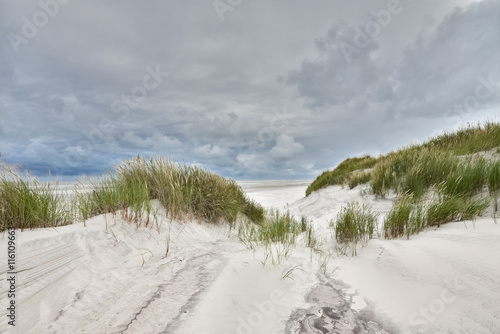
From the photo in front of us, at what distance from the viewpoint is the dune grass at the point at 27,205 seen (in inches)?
120

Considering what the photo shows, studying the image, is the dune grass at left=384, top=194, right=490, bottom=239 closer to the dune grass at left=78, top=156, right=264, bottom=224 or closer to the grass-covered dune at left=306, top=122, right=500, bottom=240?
the grass-covered dune at left=306, top=122, right=500, bottom=240

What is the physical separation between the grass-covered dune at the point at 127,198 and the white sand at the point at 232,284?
358 millimetres

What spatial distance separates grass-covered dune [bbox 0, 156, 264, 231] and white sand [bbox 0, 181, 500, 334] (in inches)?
14.1

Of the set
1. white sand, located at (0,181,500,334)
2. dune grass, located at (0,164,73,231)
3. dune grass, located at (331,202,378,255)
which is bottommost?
white sand, located at (0,181,500,334)

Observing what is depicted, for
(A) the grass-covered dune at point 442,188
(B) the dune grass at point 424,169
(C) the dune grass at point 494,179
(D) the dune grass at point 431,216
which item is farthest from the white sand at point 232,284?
(B) the dune grass at point 424,169

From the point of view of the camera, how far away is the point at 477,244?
2467mm

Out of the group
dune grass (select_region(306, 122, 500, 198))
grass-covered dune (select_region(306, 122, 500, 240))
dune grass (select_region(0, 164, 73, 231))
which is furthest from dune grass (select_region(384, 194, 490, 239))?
dune grass (select_region(0, 164, 73, 231))

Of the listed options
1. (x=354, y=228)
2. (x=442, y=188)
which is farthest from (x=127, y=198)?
(x=442, y=188)

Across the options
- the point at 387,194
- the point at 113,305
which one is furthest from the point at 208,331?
the point at 387,194

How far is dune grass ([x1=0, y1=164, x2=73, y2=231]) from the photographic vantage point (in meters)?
3.06

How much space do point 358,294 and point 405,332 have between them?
593mm

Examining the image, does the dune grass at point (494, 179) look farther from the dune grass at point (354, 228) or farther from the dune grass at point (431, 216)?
the dune grass at point (354, 228)

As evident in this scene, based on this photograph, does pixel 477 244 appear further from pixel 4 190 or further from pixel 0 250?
pixel 4 190

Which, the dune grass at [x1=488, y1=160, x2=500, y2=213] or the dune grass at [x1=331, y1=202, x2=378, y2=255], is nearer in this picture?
the dune grass at [x1=331, y1=202, x2=378, y2=255]
